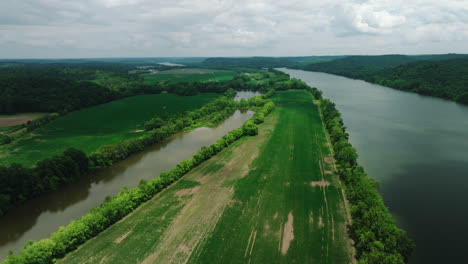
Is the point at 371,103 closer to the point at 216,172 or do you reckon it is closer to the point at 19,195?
the point at 216,172

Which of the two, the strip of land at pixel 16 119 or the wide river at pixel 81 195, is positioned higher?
the strip of land at pixel 16 119

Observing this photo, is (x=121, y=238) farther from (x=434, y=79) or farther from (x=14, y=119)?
(x=434, y=79)

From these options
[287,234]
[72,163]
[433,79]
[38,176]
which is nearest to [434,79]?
[433,79]

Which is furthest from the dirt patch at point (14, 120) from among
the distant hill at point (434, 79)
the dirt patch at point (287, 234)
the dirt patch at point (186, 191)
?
the distant hill at point (434, 79)

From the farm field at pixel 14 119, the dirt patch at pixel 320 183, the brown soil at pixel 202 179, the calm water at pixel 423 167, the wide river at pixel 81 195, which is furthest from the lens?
the farm field at pixel 14 119

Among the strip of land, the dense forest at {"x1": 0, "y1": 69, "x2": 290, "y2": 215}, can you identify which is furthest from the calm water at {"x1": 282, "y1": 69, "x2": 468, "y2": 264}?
the strip of land

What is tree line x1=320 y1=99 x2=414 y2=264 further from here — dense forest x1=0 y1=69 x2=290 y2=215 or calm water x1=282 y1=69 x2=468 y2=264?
dense forest x1=0 y1=69 x2=290 y2=215

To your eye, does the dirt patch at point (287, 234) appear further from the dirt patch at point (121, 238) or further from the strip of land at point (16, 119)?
the strip of land at point (16, 119)
